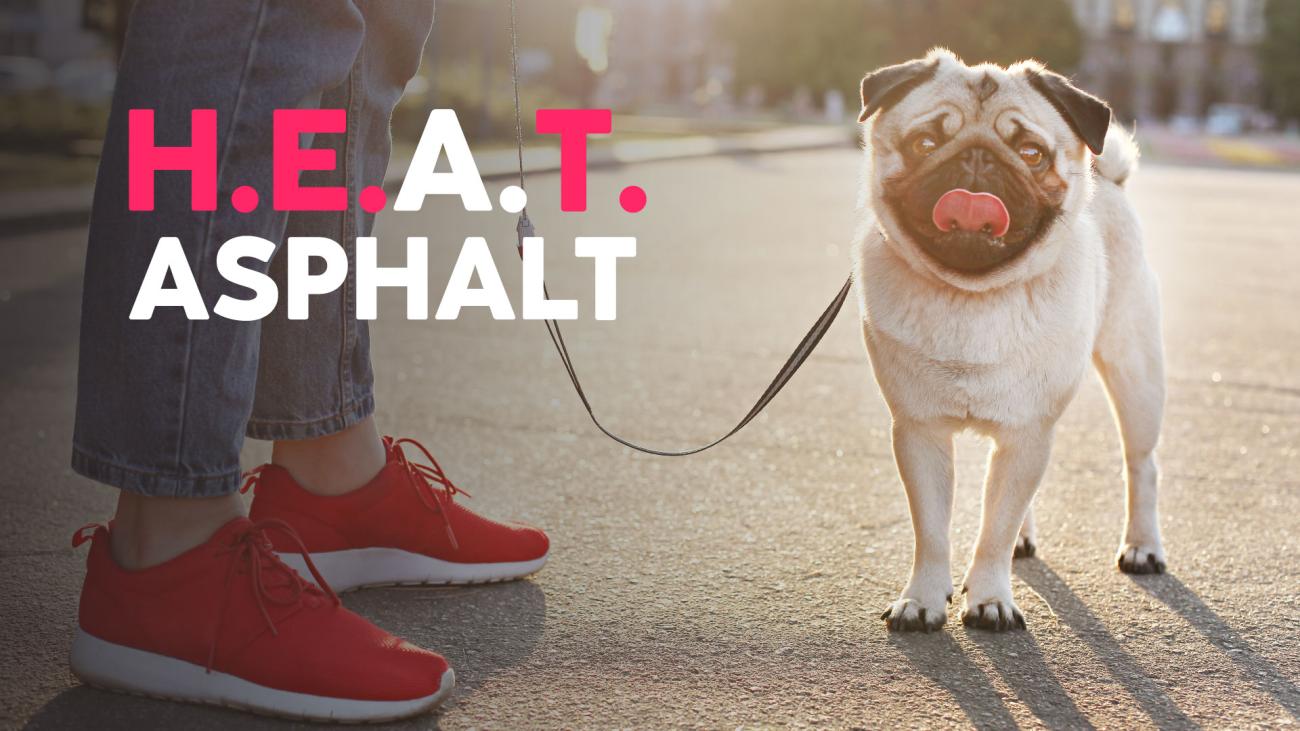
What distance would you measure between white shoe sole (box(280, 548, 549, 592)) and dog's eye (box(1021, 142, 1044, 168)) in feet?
4.03

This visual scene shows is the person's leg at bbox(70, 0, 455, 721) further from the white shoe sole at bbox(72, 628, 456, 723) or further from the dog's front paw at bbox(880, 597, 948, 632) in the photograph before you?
the dog's front paw at bbox(880, 597, 948, 632)

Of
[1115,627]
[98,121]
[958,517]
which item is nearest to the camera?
[1115,627]

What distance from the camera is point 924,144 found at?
2596 mm

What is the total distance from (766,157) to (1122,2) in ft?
299

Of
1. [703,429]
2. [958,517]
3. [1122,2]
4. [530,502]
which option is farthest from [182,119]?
[1122,2]

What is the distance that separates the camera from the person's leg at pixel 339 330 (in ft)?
7.86

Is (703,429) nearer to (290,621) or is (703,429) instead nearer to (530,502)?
(530,502)

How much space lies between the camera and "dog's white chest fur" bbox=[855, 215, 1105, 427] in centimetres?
257

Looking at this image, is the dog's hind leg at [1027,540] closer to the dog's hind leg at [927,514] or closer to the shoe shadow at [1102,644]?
the shoe shadow at [1102,644]

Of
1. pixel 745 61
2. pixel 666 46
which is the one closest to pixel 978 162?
pixel 745 61

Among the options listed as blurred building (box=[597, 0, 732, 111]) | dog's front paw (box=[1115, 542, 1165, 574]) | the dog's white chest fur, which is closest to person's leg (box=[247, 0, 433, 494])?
the dog's white chest fur

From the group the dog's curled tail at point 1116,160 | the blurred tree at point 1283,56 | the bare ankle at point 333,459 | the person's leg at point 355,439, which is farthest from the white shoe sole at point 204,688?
the blurred tree at point 1283,56

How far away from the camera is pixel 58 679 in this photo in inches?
85.6

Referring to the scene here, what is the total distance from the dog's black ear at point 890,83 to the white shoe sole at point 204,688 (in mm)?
1323
